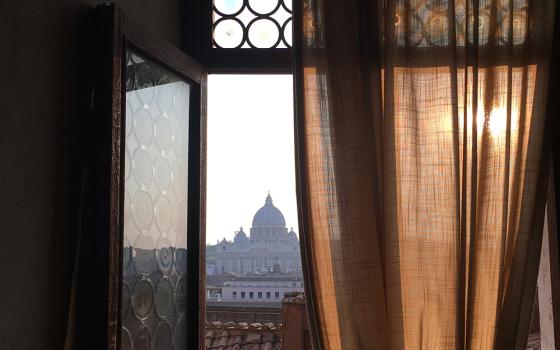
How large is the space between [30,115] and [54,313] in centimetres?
44

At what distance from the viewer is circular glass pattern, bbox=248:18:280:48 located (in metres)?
2.12

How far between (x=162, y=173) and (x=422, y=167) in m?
0.79

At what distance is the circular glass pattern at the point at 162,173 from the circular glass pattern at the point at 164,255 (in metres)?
0.16

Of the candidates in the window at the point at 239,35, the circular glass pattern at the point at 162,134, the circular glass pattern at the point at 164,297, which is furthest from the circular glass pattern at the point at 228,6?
the circular glass pattern at the point at 164,297

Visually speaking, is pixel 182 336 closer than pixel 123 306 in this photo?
No

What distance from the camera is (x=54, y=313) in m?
1.38

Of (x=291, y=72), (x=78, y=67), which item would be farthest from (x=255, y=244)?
(x=78, y=67)

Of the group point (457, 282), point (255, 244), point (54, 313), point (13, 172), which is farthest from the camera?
point (255, 244)

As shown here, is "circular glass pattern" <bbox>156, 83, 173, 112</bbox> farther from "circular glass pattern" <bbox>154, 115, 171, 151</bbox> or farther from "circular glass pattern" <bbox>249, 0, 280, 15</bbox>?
"circular glass pattern" <bbox>249, 0, 280, 15</bbox>

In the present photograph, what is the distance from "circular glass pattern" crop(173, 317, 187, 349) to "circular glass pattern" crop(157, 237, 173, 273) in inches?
7.5

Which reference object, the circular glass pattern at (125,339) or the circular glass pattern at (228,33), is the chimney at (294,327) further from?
the circular glass pattern at (125,339)

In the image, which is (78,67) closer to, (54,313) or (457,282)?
(54,313)

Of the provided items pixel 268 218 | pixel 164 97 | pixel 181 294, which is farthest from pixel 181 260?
pixel 268 218

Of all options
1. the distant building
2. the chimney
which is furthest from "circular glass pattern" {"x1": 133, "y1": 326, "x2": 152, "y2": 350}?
the chimney
